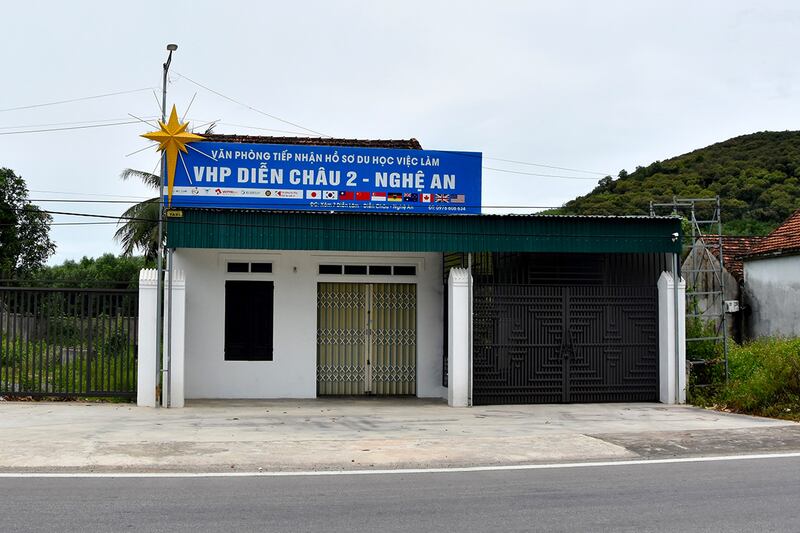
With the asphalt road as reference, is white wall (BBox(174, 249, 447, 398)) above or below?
above

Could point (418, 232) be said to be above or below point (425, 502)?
above

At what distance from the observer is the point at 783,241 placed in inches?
968

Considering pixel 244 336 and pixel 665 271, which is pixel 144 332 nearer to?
pixel 244 336

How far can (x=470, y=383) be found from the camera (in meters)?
15.9

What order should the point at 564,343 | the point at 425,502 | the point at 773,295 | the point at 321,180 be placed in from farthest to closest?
1. the point at 773,295
2. the point at 564,343
3. the point at 321,180
4. the point at 425,502

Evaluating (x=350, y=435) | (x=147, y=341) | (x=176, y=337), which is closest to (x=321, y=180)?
(x=176, y=337)

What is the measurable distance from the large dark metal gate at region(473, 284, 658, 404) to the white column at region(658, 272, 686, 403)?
21cm

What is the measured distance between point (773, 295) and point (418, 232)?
1380cm

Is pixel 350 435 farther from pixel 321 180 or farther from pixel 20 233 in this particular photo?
pixel 20 233

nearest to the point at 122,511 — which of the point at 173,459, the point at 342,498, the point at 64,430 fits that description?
the point at 342,498

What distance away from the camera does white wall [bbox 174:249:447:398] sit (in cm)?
1669

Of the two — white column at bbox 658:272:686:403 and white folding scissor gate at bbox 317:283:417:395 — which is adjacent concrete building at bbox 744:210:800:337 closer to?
white column at bbox 658:272:686:403

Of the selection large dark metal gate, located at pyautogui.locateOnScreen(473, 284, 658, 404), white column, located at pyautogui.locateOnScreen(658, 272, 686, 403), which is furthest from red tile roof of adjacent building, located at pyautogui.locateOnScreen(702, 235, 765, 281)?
large dark metal gate, located at pyautogui.locateOnScreen(473, 284, 658, 404)

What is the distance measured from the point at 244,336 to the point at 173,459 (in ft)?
23.4
